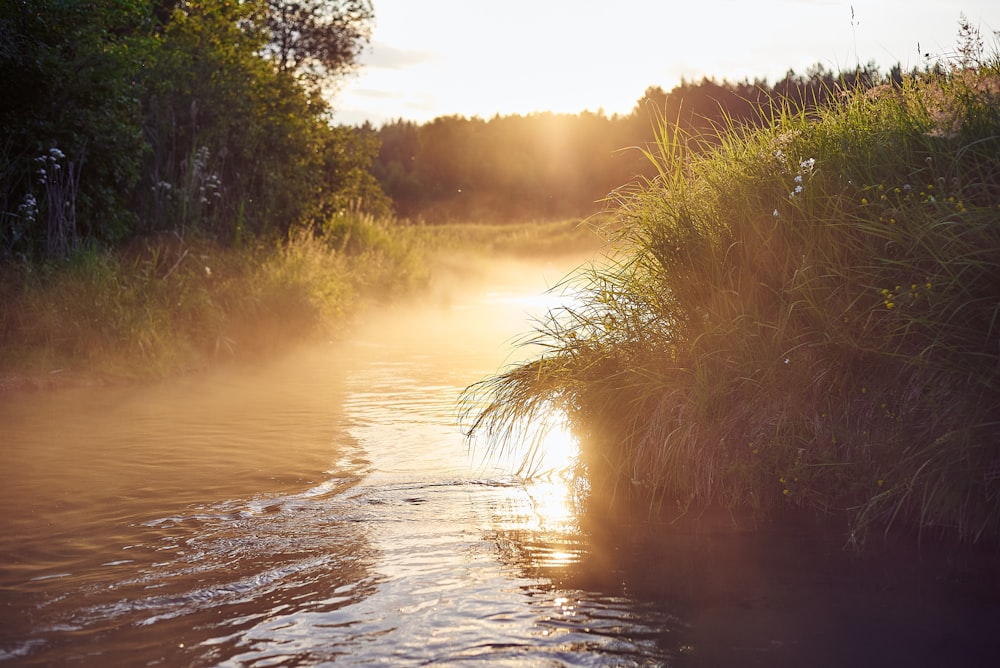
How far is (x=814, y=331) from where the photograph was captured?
512 centimetres

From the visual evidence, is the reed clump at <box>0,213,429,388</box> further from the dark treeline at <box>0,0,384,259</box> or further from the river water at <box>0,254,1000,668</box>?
the river water at <box>0,254,1000,668</box>

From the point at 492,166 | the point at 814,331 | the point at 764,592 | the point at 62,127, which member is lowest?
the point at 764,592

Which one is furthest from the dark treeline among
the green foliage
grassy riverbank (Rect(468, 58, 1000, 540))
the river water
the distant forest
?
the distant forest

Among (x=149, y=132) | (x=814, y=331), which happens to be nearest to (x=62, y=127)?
(x=149, y=132)

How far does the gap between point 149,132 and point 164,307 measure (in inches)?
148

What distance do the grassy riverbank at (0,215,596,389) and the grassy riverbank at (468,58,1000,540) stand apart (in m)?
5.77

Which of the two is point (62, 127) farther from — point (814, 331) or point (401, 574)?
point (814, 331)

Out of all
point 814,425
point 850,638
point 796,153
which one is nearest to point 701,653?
point 850,638

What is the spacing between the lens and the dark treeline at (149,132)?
11.3 m

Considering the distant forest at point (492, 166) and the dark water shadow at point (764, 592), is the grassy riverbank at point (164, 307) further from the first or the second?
the distant forest at point (492, 166)

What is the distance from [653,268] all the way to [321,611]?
9.61 ft

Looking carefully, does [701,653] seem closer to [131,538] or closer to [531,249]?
[131,538]

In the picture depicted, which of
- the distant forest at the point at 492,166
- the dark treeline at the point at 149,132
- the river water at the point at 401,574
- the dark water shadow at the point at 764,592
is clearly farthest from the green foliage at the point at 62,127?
the distant forest at the point at 492,166

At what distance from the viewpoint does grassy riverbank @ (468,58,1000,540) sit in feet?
14.9
